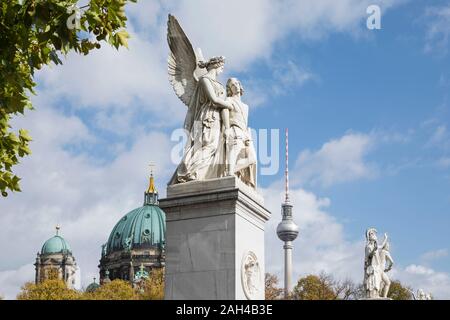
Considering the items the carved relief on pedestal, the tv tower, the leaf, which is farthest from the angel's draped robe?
the tv tower

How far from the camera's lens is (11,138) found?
12.4m

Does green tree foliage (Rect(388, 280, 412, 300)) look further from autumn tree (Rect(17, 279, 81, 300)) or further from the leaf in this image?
the leaf

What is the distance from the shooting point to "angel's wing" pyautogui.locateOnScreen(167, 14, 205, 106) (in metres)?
15.4

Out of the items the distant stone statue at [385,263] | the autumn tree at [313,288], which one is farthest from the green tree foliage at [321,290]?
the distant stone statue at [385,263]

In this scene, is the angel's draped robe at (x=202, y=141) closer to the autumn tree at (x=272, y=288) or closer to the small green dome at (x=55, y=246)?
the autumn tree at (x=272, y=288)

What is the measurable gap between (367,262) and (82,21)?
84.0 feet

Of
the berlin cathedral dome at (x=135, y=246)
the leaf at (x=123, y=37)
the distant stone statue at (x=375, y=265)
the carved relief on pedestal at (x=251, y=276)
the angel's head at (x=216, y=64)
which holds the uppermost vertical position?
the berlin cathedral dome at (x=135, y=246)

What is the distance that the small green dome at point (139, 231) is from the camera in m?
149

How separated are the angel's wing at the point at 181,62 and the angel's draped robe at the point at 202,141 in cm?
52

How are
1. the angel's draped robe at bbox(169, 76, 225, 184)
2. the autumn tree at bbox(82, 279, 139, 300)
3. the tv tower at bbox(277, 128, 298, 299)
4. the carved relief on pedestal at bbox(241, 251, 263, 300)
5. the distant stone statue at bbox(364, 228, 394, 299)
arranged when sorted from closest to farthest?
the carved relief on pedestal at bbox(241, 251, 263, 300)
the angel's draped robe at bbox(169, 76, 225, 184)
the distant stone statue at bbox(364, 228, 394, 299)
the autumn tree at bbox(82, 279, 139, 300)
the tv tower at bbox(277, 128, 298, 299)

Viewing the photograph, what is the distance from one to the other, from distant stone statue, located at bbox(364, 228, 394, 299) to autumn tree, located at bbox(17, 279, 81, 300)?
45.2 m

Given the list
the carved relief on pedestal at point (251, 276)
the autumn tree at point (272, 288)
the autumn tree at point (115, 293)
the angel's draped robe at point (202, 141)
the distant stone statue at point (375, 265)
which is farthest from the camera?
the autumn tree at point (115, 293)
